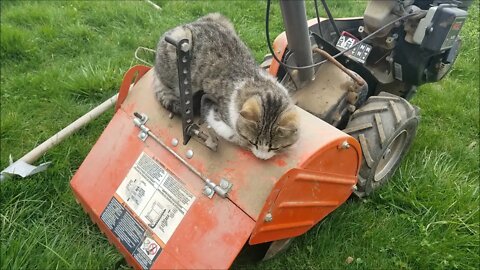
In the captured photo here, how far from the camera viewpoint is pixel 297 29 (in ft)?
5.71

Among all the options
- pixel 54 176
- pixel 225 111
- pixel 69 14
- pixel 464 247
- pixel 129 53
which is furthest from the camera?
pixel 69 14

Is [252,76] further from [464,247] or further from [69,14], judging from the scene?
[69,14]

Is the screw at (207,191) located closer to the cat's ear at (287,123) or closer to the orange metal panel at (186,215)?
the orange metal panel at (186,215)

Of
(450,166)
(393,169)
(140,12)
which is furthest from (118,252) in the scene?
(140,12)

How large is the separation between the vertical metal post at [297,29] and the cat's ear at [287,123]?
25cm

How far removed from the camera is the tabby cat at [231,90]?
1.74m

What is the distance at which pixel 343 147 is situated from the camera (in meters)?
1.77

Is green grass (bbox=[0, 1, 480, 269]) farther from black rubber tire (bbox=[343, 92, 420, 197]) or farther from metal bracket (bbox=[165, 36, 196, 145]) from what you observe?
metal bracket (bbox=[165, 36, 196, 145])

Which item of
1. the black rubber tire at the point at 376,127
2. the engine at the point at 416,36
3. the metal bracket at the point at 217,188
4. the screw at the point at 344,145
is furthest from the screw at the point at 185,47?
the engine at the point at 416,36

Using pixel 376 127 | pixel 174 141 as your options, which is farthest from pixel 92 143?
pixel 376 127

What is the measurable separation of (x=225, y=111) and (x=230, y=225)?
50 centimetres

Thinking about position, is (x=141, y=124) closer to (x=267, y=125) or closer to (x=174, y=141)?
(x=174, y=141)

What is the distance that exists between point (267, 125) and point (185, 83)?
355mm

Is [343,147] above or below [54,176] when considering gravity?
above
